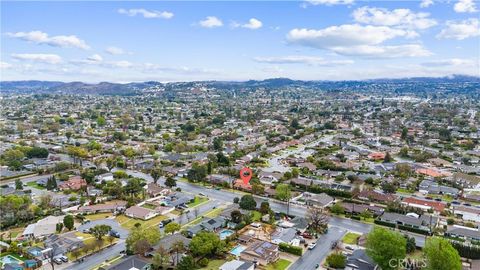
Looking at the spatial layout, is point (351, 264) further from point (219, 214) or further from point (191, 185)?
point (191, 185)

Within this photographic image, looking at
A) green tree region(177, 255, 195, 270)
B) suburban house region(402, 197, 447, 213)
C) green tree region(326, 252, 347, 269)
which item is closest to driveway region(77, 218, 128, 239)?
green tree region(177, 255, 195, 270)

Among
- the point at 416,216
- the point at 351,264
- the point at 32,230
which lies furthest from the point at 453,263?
the point at 32,230

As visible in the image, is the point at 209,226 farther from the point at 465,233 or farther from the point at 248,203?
the point at 465,233

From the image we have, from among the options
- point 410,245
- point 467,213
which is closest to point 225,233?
point 410,245

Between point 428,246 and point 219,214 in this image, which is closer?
point 428,246

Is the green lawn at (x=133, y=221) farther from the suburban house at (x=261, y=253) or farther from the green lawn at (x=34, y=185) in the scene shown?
the green lawn at (x=34, y=185)

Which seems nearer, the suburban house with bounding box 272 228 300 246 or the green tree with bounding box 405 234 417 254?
Answer: the green tree with bounding box 405 234 417 254

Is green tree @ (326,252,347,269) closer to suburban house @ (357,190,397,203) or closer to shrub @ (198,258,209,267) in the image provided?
shrub @ (198,258,209,267)
